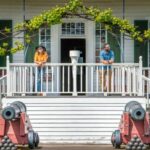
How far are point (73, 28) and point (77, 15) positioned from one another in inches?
67.7

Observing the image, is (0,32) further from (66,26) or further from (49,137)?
(49,137)

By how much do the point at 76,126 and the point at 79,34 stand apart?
4.37 metres

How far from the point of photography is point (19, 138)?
56.3 feet

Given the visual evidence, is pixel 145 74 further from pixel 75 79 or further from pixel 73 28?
pixel 75 79

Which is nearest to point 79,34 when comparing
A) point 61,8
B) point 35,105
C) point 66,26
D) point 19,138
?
point 66,26

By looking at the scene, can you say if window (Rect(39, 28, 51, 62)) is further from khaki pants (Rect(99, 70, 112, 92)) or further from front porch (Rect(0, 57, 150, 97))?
khaki pants (Rect(99, 70, 112, 92))

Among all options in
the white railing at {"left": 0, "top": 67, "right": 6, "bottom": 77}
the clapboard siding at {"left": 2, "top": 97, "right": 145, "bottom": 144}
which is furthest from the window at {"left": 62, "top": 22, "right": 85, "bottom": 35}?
the clapboard siding at {"left": 2, "top": 97, "right": 145, "bottom": 144}

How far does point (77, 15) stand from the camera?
20.5 metres

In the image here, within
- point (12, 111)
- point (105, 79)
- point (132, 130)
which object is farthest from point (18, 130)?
point (105, 79)

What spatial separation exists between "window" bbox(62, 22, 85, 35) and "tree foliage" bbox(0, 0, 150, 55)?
1376mm

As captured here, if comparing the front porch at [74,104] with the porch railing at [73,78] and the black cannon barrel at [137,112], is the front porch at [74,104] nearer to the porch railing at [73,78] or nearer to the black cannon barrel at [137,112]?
the porch railing at [73,78]

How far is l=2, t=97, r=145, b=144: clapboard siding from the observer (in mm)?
18953

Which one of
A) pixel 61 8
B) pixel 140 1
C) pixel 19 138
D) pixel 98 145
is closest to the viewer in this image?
pixel 19 138

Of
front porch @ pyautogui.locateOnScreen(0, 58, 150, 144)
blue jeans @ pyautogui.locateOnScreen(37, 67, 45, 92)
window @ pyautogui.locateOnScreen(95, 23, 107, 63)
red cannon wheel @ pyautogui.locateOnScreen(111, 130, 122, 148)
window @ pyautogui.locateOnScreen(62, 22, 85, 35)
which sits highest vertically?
window @ pyautogui.locateOnScreen(62, 22, 85, 35)
